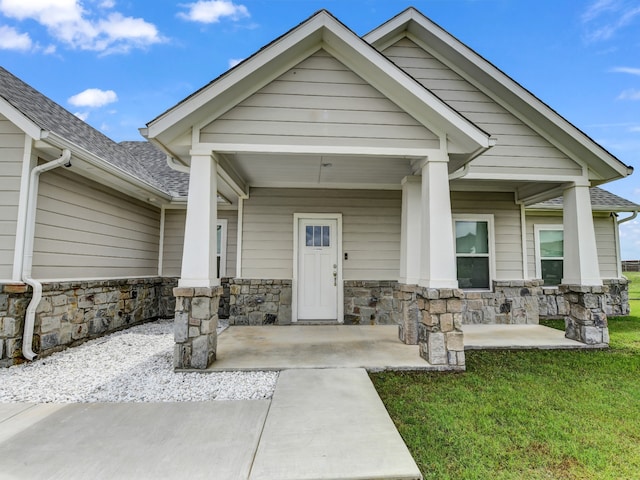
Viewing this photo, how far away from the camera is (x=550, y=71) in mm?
10766

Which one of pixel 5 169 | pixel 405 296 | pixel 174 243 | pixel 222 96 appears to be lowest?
pixel 405 296

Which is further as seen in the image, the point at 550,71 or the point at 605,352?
the point at 550,71

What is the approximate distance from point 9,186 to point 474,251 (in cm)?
770

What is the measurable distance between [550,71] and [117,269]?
13.5m

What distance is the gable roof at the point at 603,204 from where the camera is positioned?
7.53 m

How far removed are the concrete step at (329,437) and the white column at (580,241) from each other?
4.17 metres

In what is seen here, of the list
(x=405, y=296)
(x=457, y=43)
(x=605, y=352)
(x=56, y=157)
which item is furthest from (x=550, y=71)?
(x=56, y=157)

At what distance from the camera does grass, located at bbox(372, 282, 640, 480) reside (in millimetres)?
2135

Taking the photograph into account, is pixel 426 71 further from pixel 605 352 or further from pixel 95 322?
pixel 95 322

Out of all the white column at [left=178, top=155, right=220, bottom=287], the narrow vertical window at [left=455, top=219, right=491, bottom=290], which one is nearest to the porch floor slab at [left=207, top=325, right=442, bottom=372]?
the white column at [left=178, top=155, right=220, bottom=287]

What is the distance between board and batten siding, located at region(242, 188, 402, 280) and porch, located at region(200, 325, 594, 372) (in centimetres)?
113

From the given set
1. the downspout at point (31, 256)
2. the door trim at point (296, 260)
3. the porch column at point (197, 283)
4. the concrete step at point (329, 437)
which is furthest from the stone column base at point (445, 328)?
the downspout at point (31, 256)

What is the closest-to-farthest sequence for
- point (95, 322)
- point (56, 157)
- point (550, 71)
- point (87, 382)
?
point (87, 382)
point (56, 157)
point (95, 322)
point (550, 71)

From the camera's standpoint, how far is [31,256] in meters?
4.11
